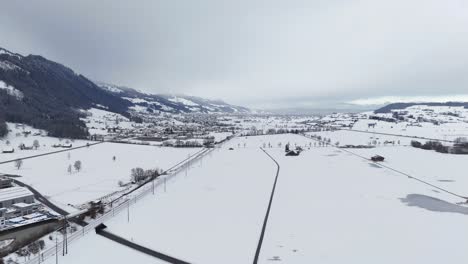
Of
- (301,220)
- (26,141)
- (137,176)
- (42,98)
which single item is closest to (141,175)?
(137,176)

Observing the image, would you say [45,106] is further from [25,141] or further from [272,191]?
[272,191]

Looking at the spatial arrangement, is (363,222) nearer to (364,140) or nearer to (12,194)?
(12,194)

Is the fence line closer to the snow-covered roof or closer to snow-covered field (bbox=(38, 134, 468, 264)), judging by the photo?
snow-covered field (bbox=(38, 134, 468, 264))

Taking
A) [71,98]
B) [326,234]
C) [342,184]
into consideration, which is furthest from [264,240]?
[71,98]

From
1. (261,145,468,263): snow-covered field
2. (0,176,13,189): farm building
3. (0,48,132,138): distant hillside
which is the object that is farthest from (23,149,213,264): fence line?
(0,48,132,138): distant hillside

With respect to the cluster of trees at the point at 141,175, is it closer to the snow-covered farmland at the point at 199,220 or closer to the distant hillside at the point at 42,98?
the snow-covered farmland at the point at 199,220

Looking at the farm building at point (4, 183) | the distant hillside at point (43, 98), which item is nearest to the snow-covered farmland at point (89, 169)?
the farm building at point (4, 183)
